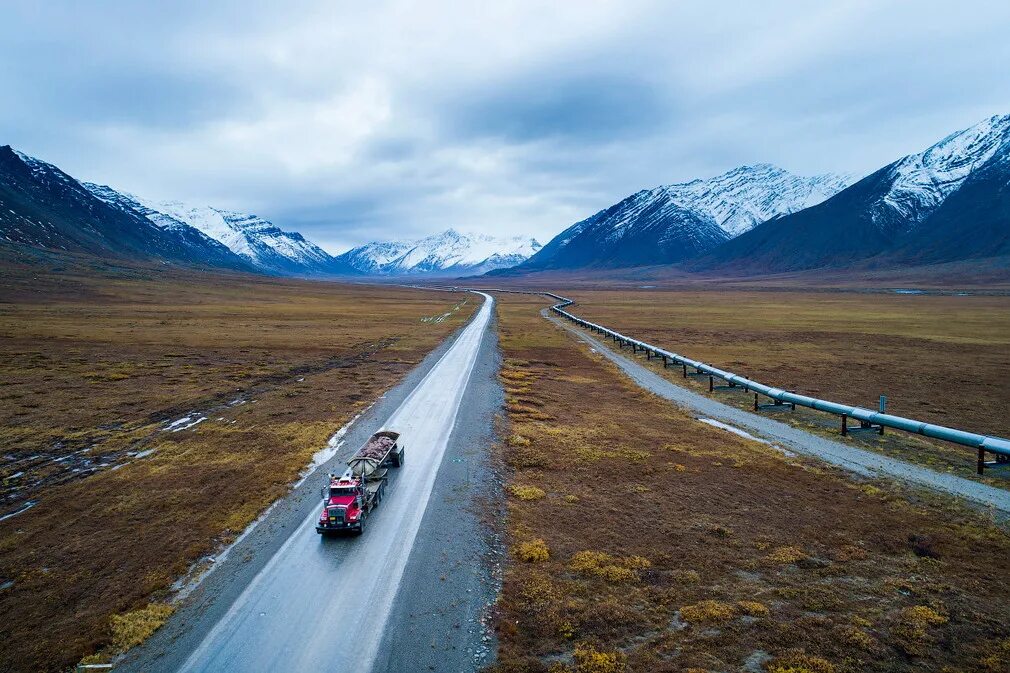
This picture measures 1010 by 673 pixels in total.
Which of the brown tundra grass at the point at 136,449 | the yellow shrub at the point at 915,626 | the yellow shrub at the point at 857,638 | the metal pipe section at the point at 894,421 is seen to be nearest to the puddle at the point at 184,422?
the brown tundra grass at the point at 136,449

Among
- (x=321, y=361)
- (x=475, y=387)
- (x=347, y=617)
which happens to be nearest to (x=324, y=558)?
(x=347, y=617)

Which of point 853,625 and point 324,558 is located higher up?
point 324,558

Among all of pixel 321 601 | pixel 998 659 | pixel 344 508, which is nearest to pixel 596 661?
pixel 321 601

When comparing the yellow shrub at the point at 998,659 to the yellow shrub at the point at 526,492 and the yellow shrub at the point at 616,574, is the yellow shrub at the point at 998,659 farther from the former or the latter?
the yellow shrub at the point at 526,492

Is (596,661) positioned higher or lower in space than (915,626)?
higher

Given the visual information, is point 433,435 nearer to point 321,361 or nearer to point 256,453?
point 256,453

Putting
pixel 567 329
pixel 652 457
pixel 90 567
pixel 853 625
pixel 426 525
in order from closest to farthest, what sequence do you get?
1. pixel 853 625
2. pixel 90 567
3. pixel 426 525
4. pixel 652 457
5. pixel 567 329

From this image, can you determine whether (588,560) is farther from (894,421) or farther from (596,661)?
(894,421)
